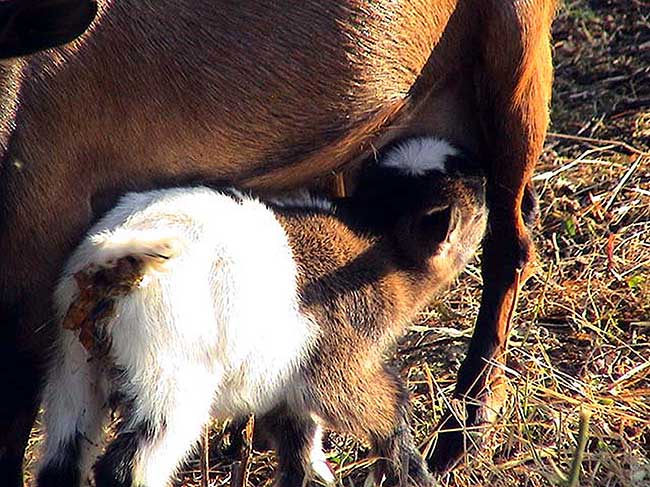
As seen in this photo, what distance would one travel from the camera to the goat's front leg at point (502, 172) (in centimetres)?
398

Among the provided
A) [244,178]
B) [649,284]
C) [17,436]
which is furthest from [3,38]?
[649,284]

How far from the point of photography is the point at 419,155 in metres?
3.85

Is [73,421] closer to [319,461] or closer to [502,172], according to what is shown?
[319,461]

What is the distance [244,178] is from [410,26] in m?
0.59

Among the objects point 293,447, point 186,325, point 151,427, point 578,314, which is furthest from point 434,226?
point 578,314

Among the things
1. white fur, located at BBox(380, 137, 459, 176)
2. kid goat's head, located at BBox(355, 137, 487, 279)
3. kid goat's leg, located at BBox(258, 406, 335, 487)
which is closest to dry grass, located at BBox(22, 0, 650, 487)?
kid goat's leg, located at BBox(258, 406, 335, 487)

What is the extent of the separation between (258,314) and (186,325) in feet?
0.57

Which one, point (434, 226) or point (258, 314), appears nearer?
point (258, 314)

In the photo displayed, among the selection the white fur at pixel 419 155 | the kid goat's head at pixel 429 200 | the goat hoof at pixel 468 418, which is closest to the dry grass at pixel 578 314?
the goat hoof at pixel 468 418

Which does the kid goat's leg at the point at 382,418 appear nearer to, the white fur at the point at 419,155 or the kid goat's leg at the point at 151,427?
the kid goat's leg at the point at 151,427

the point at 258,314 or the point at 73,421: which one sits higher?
the point at 258,314

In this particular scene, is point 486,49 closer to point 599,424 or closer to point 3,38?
point 599,424

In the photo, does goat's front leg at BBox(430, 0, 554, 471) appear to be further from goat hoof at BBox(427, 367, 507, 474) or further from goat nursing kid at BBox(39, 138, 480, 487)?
goat nursing kid at BBox(39, 138, 480, 487)

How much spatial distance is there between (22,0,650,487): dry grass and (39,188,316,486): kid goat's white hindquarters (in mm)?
421
